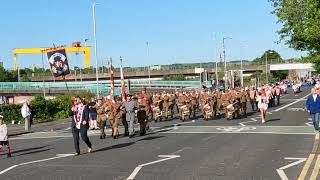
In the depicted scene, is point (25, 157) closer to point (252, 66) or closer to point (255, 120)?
point (255, 120)

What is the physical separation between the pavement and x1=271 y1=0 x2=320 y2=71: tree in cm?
1216

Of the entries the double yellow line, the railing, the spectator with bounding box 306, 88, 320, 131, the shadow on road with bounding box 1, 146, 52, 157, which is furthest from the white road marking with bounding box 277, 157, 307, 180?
the railing

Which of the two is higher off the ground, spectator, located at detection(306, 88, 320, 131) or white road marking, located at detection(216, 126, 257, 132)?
spectator, located at detection(306, 88, 320, 131)

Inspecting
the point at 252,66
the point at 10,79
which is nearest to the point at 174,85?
the point at 252,66

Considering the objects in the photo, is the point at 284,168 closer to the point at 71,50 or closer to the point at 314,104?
the point at 314,104

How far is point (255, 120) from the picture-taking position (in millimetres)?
29391

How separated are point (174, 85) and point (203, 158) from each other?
7402cm

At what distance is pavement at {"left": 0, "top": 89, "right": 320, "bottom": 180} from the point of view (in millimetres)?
12781

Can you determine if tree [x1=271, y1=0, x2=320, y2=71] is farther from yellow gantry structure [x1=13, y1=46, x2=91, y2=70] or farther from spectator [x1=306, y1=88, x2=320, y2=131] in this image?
yellow gantry structure [x1=13, y1=46, x2=91, y2=70]

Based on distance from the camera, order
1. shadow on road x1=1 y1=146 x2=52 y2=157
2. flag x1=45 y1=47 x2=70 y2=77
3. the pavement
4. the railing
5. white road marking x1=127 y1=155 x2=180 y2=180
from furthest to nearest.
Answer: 1. the railing
2. flag x1=45 y1=47 x2=70 y2=77
3. shadow on road x1=1 y1=146 x2=52 y2=157
4. the pavement
5. white road marking x1=127 y1=155 x2=180 y2=180

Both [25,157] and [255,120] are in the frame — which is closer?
[25,157]

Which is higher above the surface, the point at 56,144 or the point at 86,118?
the point at 86,118

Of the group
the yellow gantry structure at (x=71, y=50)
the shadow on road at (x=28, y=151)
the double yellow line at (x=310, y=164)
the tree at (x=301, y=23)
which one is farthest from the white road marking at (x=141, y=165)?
the yellow gantry structure at (x=71, y=50)

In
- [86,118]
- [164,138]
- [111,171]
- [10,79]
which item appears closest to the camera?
[111,171]
